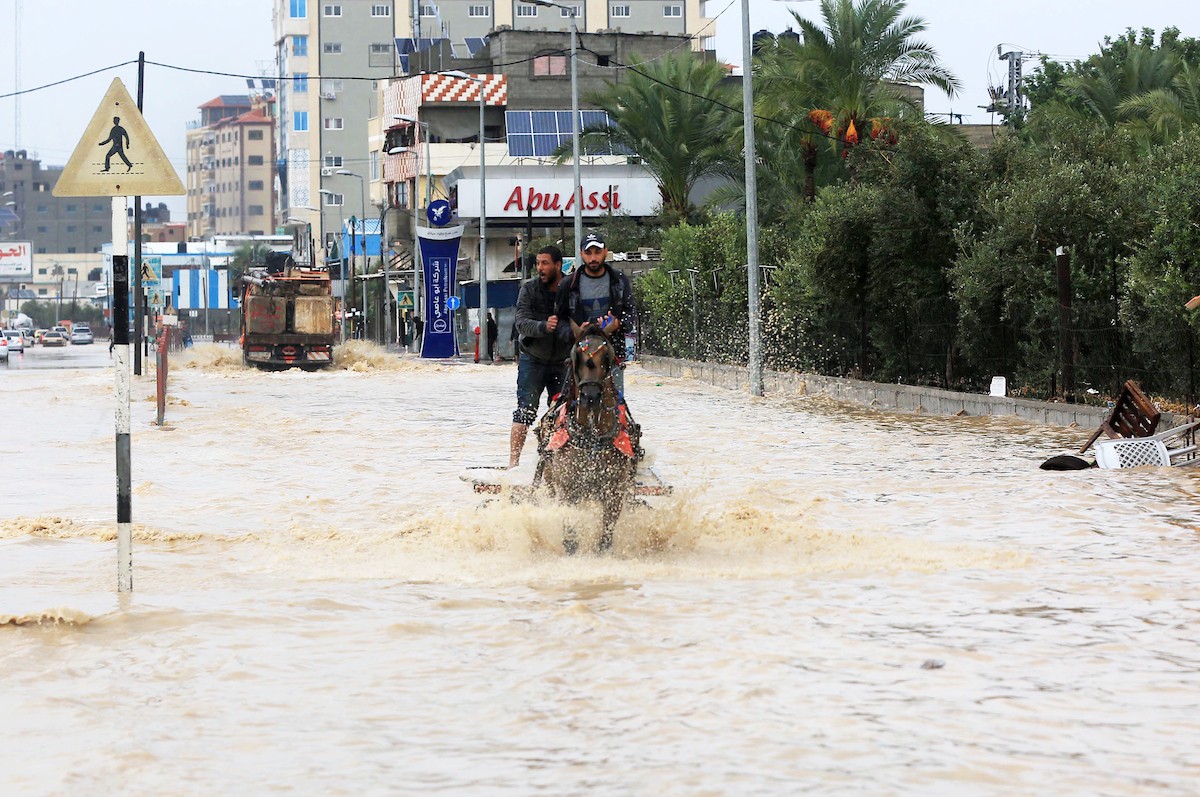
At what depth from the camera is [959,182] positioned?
2691 cm

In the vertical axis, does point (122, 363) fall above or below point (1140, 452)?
above

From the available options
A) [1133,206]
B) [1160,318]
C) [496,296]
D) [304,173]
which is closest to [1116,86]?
[496,296]

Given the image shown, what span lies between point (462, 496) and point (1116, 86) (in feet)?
129

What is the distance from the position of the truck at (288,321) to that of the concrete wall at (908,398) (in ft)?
49.2

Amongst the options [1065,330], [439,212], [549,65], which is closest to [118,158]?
[1065,330]

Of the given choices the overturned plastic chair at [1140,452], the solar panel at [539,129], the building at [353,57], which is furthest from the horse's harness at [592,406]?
the building at [353,57]

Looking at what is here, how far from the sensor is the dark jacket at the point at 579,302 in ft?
34.8

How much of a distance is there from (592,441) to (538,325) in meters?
1.01

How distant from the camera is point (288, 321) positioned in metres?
49.8

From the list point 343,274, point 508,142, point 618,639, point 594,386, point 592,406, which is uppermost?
point 508,142

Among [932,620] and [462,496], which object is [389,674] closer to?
[932,620]

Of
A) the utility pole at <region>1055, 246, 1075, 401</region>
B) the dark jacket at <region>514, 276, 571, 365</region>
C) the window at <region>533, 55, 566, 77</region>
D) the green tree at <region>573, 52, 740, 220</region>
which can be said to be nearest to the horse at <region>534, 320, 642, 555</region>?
the dark jacket at <region>514, 276, 571, 365</region>

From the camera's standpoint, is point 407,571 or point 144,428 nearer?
point 407,571

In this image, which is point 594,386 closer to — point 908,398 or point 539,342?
point 539,342
